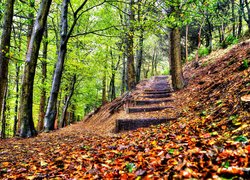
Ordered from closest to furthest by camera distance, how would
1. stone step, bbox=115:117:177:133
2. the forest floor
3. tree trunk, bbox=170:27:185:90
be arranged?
1. the forest floor
2. stone step, bbox=115:117:177:133
3. tree trunk, bbox=170:27:185:90

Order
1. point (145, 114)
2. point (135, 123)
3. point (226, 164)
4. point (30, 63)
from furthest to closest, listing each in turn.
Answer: point (145, 114) → point (135, 123) → point (30, 63) → point (226, 164)

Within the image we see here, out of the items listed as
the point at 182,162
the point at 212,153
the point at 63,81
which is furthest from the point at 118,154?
the point at 63,81

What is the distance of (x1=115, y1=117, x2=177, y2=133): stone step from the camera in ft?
20.0

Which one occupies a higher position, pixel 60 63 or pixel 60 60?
pixel 60 60

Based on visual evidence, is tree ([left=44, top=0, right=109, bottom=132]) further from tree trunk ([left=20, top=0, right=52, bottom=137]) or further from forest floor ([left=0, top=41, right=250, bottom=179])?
forest floor ([left=0, top=41, right=250, bottom=179])

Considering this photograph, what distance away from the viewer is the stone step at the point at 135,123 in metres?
6.10

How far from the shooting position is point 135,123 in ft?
20.9

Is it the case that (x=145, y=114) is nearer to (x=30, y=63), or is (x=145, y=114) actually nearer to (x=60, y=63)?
(x=30, y=63)

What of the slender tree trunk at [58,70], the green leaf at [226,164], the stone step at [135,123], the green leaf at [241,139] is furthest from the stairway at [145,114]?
the green leaf at [226,164]

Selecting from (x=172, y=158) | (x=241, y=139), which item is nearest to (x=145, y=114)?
(x=172, y=158)

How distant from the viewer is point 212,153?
7.55ft

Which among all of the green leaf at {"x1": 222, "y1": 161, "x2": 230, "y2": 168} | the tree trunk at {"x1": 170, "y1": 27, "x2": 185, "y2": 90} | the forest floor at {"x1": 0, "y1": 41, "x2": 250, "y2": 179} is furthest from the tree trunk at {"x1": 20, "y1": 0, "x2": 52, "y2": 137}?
the green leaf at {"x1": 222, "y1": 161, "x2": 230, "y2": 168}

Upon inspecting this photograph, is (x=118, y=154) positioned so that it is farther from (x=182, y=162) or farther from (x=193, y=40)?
(x=193, y=40)

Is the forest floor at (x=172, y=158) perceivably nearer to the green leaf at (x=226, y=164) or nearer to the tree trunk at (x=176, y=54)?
the green leaf at (x=226, y=164)
